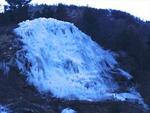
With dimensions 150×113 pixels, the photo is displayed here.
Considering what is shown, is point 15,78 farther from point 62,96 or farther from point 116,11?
point 116,11

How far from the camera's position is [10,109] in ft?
106

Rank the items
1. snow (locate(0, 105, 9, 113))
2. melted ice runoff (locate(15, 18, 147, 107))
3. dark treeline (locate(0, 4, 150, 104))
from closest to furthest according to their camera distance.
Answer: snow (locate(0, 105, 9, 113)) < melted ice runoff (locate(15, 18, 147, 107)) < dark treeline (locate(0, 4, 150, 104))

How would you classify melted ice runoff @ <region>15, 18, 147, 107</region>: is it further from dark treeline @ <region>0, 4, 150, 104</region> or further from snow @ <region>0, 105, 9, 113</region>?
snow @ <region>0, 105, 9, 113</region>

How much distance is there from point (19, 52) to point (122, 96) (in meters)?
8.55

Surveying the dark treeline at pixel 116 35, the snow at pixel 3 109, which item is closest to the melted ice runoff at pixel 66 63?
the dark treeline at pixel 116 35

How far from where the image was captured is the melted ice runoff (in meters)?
41.4

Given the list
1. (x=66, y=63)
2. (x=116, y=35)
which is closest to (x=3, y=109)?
(x=66, y=63)

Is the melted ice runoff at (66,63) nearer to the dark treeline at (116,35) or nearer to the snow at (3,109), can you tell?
the dark treeline at (116,35)

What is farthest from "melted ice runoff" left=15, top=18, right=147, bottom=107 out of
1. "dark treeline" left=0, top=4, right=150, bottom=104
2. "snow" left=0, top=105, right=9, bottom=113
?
"snow" left=0, top=105, right=9, bottom=113

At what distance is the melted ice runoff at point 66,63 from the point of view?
41375mm

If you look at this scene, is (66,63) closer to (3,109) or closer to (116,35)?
(116,35)

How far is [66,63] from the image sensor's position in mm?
44625

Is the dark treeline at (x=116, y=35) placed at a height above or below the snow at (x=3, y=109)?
above

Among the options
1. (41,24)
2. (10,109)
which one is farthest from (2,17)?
(10,109)
